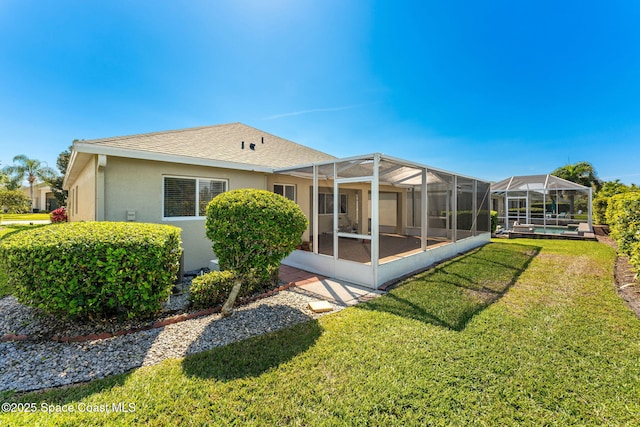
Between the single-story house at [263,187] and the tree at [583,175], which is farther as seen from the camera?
the tree at [583,175]

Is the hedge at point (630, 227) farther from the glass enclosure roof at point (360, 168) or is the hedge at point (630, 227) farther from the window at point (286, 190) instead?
the window at point (286, 190)

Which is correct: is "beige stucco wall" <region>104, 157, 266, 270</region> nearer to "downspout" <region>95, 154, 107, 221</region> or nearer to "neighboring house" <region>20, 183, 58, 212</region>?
"downspout" <region>95, 154, 107, 221</region>

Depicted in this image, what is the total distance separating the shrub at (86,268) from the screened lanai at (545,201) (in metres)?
21.5

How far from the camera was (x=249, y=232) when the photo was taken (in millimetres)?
4770

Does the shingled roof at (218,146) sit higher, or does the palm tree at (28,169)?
the palm tree at (28,169)

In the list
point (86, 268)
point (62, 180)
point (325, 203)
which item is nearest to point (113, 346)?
point (86, 268)

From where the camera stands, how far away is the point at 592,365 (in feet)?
11.1

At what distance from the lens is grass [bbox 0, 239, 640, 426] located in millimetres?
2582

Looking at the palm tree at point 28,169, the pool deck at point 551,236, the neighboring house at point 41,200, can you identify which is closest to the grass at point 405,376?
the pool deck at point 551,236

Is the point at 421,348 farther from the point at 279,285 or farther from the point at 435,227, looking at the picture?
the point at 435,227

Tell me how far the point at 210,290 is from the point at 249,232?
1.73 metres

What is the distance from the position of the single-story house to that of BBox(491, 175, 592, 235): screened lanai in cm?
806

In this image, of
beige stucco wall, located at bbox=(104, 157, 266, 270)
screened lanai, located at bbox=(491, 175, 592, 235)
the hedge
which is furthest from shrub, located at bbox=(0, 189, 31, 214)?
screened lanai, located at bbox=(491, 175, 592, 235)

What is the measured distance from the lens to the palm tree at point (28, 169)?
3816 centimetres
